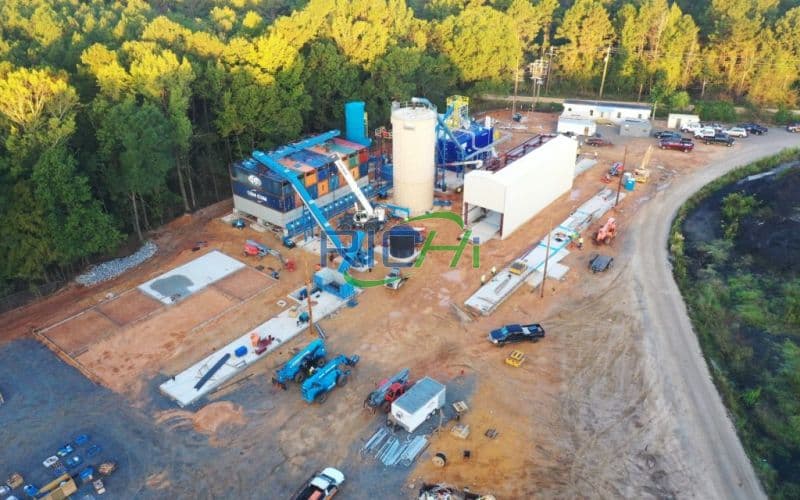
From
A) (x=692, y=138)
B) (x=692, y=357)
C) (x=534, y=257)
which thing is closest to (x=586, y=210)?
(x=534, y=257)

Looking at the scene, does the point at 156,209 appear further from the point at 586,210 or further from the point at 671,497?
the point at 671,497

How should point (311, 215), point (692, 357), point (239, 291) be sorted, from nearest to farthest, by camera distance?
1. point (692, 357)
2. point (239, 291)
3. point (311, 215)

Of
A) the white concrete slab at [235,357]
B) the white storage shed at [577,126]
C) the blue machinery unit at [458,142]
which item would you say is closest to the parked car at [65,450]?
the white concrete slab at [235,357]

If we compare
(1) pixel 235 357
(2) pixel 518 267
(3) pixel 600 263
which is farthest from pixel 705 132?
(1) pixel 235 357

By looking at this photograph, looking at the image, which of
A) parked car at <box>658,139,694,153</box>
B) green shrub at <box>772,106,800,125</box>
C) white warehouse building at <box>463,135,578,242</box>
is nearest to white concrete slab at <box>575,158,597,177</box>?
white warehouse building at <box>463,135,578,242</box>

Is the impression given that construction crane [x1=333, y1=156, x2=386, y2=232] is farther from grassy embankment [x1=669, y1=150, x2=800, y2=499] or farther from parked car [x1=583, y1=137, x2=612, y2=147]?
parked car [x1=583, y1=137, x2=612, y2=147]
